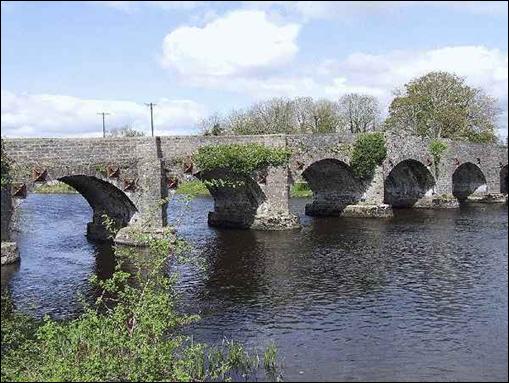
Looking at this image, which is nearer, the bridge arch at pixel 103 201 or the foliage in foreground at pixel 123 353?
the foliage in foreground at pixel 123 353

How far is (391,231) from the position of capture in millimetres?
39812

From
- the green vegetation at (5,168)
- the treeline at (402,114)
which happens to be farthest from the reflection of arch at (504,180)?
the green vegetation at (5,168)

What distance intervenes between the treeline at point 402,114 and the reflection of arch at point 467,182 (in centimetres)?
534

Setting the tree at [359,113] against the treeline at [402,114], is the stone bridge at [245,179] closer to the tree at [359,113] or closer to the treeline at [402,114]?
the treeline at [402,114]

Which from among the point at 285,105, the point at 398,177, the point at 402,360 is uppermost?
the point at 285,105

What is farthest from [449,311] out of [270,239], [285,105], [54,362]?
[285,105]

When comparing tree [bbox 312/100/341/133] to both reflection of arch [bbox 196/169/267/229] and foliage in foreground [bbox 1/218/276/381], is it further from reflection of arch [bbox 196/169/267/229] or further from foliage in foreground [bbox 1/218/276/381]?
foliage in foreground [bbox 1/218/276/381]

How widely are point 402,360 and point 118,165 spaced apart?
834 inches

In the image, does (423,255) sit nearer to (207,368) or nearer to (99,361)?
(207,368)

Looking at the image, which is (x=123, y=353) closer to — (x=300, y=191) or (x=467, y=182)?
(x=467, y=182)

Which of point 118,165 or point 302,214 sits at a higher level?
point 118,165

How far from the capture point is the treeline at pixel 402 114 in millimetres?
74062

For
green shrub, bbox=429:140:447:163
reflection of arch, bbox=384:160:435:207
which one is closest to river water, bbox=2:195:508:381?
reflection of arch, bbox=384:160:435:207

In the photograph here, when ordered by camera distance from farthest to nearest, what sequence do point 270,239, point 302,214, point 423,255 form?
point 302,214 → point 270,239 → point 423,255
